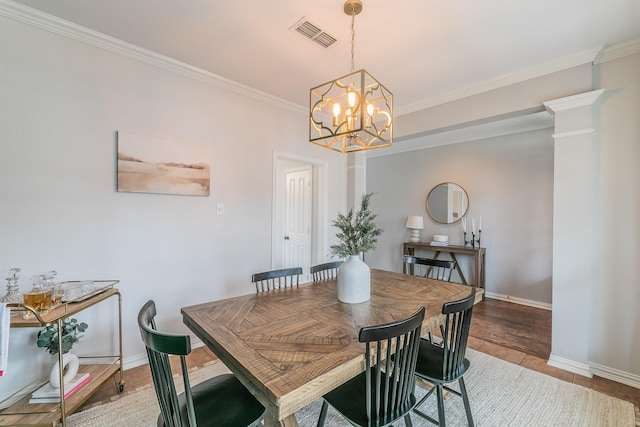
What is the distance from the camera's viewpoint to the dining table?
1.01m

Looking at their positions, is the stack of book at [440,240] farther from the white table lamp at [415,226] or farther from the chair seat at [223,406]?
the chair seat at [223,406]

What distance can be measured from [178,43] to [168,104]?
53 cm

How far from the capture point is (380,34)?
2133mm

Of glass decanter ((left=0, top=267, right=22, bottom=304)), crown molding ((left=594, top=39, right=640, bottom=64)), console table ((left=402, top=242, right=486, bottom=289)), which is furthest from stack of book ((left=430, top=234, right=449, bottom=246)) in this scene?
glass decanter ((left=0, top=267, right=22, bottom=304))

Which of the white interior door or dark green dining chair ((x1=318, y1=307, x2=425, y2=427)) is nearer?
dark green dining chair ((x1=318, y1=307, x2=425, y2=427))

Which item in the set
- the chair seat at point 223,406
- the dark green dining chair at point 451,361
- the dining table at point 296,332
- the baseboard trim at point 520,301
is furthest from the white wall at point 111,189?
the baseboard trim at point 520,301

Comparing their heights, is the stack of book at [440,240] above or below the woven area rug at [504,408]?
above

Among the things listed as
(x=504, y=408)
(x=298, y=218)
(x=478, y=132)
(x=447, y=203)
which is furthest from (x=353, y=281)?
(x=478, y=132)

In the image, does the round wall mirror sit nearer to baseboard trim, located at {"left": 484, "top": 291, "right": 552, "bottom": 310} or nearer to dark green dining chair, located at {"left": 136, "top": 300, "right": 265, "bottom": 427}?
baseboard trim, located at {"left": 484, "top": 291, "right": 552, "bottom": 310}

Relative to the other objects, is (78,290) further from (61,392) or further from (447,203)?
(447,203)

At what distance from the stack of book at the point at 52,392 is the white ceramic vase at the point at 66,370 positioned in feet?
0.09

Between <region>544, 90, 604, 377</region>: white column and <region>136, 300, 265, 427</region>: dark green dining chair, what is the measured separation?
264 cm

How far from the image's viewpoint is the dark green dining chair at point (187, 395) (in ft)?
3.25

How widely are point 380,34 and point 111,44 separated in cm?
212
